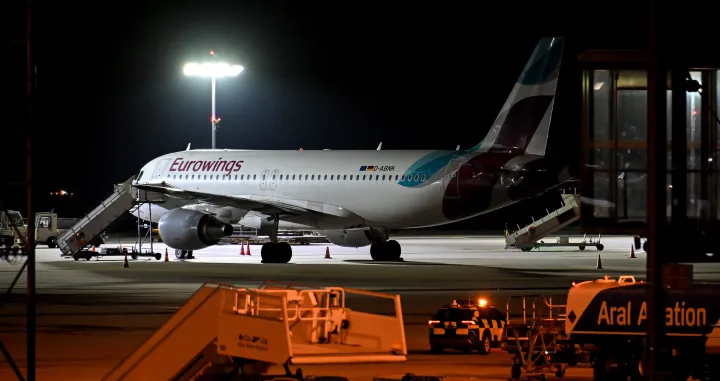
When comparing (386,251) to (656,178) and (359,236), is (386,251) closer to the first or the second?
(359,236)

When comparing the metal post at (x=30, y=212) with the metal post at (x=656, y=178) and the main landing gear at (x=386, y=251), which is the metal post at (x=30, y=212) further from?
the main landing gear at (x=386, y=251)

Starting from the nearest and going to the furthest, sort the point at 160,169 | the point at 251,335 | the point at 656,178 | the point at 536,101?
the point at 656,178
the point at 251,335
the point at 536,101
the point at 160,169

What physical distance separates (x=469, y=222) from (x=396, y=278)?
69.8 m

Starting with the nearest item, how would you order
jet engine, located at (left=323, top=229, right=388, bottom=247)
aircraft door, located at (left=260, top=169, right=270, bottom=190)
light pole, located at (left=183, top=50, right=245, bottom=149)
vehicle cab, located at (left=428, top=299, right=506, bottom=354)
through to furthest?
vehicle cab, located at (left=428, top=299, right=506, bottom=354), jet engine, located at (left=323, top=229, right=388, bottom=247), aircraft door, located at (left=260, top=169, right=270, bottom=190), light pole, located at (left=183, top=50, right=245, bottom=149)

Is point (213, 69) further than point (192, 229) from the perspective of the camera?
Yes

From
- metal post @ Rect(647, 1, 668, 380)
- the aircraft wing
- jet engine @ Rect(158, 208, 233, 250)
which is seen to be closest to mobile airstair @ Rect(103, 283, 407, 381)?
metal post @ Rect(647, 1, 668, 380)

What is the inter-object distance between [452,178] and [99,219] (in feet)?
43.1

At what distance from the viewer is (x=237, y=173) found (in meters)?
44.0

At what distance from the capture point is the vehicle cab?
693 inches

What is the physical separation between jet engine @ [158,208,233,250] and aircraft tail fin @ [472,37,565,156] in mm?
9867

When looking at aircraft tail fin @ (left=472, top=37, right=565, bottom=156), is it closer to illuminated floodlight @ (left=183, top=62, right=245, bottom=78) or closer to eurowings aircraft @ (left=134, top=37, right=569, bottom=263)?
eurowings aircraft @ (left=134, top=37, right=569, bottom=263)

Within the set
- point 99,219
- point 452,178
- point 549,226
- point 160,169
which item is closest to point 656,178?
point 452,178

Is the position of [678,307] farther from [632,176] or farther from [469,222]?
[469,222]

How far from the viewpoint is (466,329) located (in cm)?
1775
